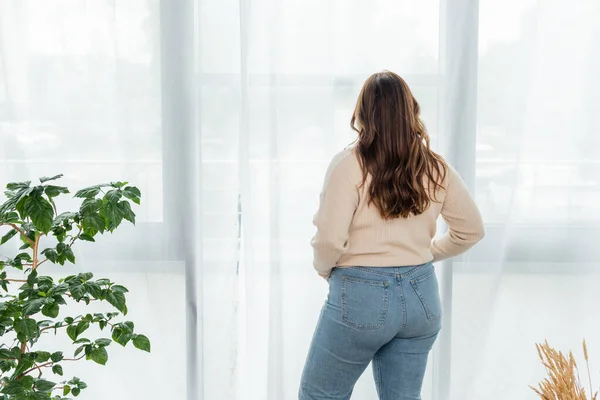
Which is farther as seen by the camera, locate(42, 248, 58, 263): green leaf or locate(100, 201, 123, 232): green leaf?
locate(42, 248, 58, 263): green leaf

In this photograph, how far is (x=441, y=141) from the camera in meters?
2.37

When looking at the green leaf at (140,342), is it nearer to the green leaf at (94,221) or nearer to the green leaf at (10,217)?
the green leaf at (94,221)

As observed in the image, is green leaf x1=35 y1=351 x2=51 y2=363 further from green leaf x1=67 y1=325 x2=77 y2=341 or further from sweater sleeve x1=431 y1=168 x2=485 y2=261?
sweater sleeve x1=431 y1=168 x2=485 y2=261

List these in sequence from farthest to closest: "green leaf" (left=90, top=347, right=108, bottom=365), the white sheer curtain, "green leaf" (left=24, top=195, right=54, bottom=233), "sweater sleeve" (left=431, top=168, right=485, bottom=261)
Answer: the white sheer curtain → "sweater sleeve" (left=431, top=168, right=485, bottom=261) → "green leaf" (left=90, top=347, right=108, bottom=365) → "green leaf" (left=24, top=195, right=54, bottom=233)

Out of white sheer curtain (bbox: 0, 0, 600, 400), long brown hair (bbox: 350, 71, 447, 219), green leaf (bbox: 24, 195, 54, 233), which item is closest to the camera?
green leaf (bbox: 24, 195, 54, 233)

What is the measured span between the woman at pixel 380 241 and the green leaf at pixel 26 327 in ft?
2.39

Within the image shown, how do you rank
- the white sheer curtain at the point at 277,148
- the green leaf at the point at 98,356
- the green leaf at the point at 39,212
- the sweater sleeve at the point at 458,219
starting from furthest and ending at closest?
the white sheer curtain at the point at 277,148 < the sweater sleeve at the point at 458,219 < the green leaf at the point at 98,356 < the green leaf at the point at 39,212

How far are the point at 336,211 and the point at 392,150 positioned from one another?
0.70 ft

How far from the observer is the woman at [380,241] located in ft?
5.91

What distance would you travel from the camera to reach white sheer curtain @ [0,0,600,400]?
2.32 meters

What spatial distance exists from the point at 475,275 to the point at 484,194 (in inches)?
11.1

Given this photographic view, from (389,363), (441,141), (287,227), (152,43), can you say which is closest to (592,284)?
(441,141)

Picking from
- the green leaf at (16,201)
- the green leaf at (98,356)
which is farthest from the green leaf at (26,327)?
the green leaf at (16,201)

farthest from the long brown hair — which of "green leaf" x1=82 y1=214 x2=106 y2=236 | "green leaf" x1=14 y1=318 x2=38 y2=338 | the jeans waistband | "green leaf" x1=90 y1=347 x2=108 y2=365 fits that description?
"green leaf" x1=14 y1=318 x2=38 y2=338
